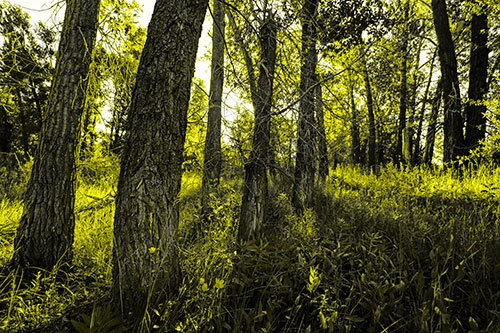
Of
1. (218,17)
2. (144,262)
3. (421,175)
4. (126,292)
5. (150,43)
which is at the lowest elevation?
(126,292)

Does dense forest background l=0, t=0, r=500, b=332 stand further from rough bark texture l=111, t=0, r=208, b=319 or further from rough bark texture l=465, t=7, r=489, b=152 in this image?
rough bark texture l=465, t=7, r=489, b=152

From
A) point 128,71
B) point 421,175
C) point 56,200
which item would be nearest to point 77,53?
point 128,71

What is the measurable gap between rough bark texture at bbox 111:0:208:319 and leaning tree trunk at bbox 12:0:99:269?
1133 mm

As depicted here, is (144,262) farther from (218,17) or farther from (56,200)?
(218,17)

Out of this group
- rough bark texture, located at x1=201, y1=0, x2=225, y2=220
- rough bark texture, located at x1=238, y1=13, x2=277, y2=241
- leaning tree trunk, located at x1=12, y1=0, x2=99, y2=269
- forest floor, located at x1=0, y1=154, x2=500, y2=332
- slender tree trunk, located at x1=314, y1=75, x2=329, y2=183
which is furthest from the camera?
rough bark texture, located at x1=201, y1=0, x2=225, y2=220

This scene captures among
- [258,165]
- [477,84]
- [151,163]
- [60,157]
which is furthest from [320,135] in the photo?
[477,84]

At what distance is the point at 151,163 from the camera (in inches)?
73.7

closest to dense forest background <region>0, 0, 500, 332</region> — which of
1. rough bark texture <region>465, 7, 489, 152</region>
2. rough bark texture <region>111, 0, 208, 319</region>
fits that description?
rough bark texture <region>111, 0, 208, 319</region>

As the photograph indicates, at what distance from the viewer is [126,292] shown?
6.03 ft

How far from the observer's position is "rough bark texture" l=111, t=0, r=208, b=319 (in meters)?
1.85

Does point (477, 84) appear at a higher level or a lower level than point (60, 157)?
higher

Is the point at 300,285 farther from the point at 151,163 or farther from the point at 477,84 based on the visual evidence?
the point at 477,84

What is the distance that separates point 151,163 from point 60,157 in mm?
1372

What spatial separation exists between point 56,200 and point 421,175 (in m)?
6.74
